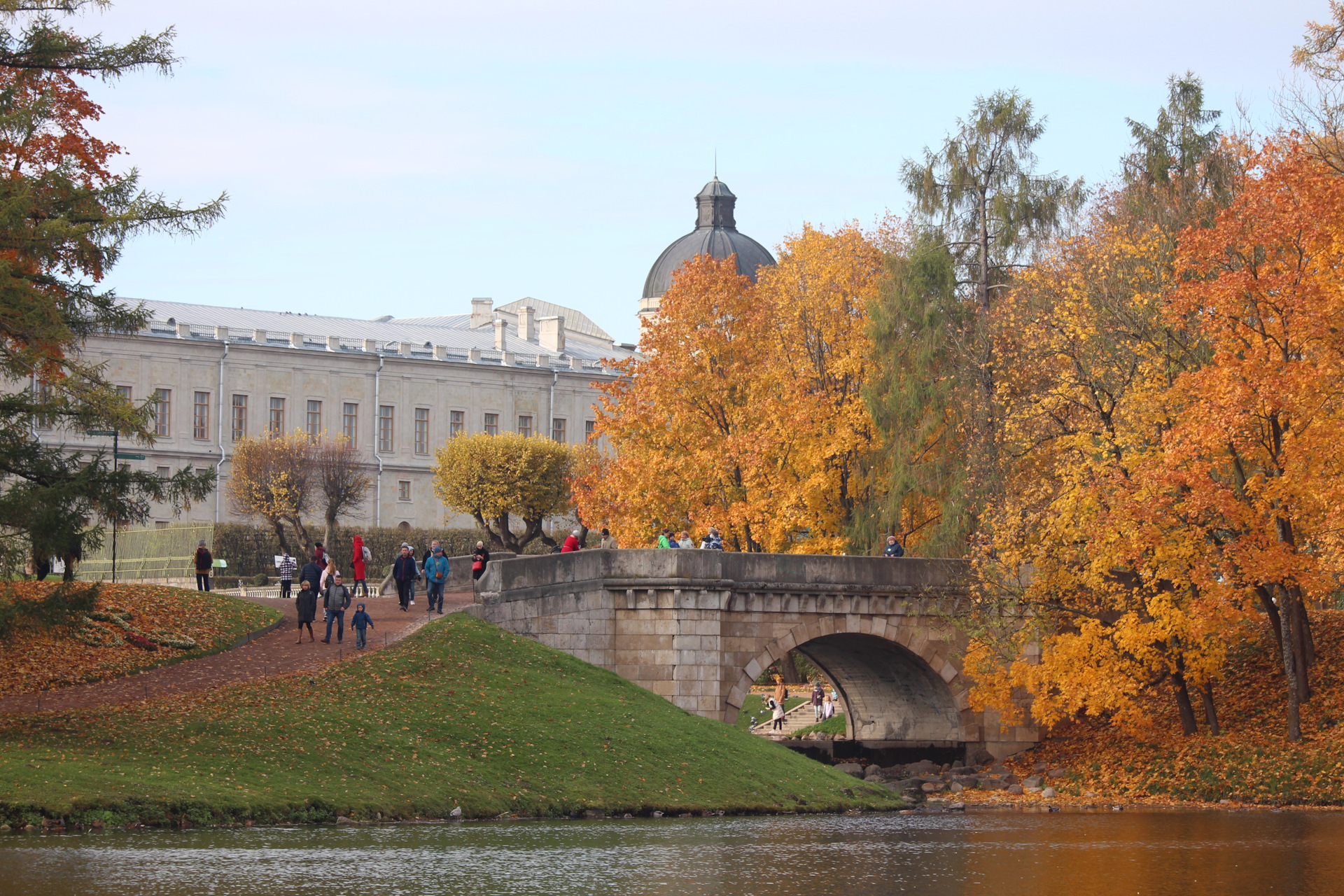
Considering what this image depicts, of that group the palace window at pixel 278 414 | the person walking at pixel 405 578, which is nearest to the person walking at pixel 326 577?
the person walking at pixel 405 578

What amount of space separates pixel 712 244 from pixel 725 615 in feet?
266

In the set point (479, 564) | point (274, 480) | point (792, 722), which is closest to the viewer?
point (479, 564)

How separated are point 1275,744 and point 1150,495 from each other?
5.47m

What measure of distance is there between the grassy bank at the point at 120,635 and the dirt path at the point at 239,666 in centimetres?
37

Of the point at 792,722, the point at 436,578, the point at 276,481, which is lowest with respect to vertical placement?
the point at 792,722

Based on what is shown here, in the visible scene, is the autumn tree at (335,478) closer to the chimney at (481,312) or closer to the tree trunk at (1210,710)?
the chimney at (481,312)

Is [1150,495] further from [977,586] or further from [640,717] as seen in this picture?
[640,717]

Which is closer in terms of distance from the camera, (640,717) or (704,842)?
(704,842)

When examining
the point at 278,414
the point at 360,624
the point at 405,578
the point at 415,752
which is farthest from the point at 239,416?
the point at 415,752

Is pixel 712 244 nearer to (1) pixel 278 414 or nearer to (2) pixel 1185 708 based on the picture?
(1) pixel 278 414

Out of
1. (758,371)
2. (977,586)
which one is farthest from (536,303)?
(977,586)

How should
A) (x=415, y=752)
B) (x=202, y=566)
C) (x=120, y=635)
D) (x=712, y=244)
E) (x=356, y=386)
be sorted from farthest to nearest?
1. (x=712, y=244)
2. (x=356, y=386)
3. (x=202, y=566)
4. (x=120, y=635)
5. (x=415, y=752)

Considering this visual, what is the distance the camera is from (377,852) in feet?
63.9

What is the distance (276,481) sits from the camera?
67.8 metres
